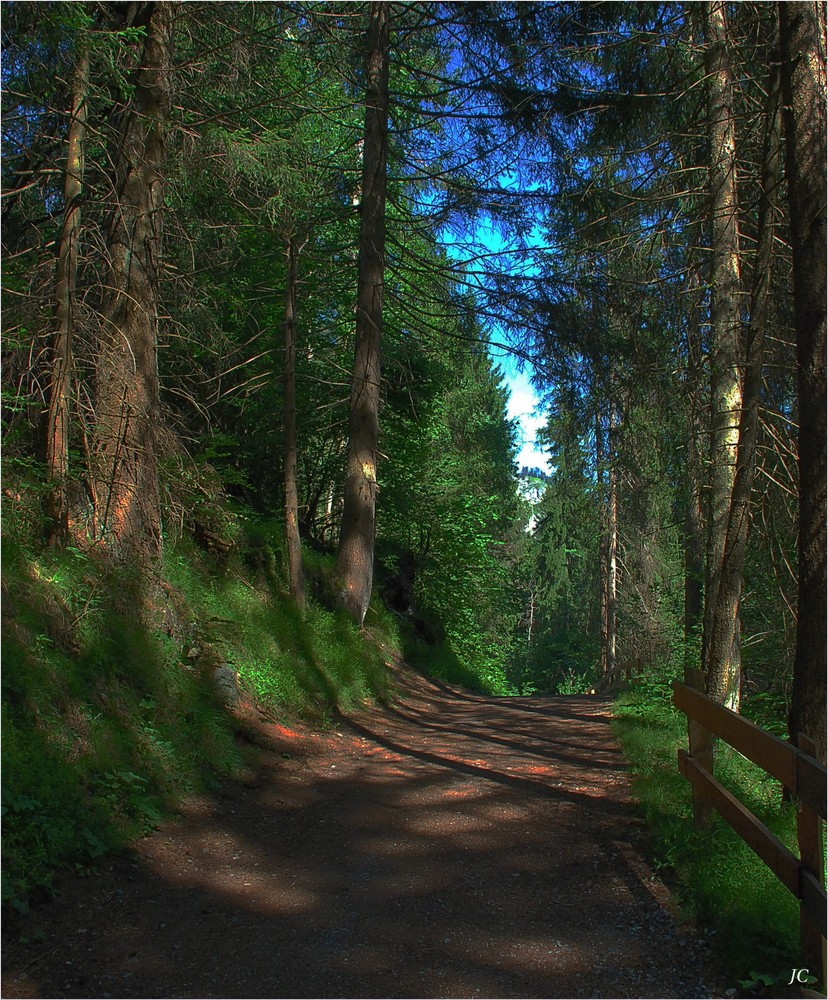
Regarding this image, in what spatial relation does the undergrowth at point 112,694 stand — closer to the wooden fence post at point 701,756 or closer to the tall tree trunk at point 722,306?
the wooden fence post at point 701,756

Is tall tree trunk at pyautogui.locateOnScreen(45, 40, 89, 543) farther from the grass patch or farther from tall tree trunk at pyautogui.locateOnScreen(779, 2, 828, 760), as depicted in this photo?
tall tree trunk at pyautogui.locateOnScreen(779, 2, 828, 760)

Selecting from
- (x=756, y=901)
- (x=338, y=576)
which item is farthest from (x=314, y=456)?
(x=756, y=901)

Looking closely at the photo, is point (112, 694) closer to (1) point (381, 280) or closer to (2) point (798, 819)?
(2) point (798, 819)

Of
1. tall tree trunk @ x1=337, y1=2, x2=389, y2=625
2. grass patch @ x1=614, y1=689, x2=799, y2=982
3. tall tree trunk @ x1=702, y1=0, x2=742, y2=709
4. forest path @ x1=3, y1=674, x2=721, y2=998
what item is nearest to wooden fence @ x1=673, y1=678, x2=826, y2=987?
grass patch @ x1=614, y1=689, x2=799, y2=982

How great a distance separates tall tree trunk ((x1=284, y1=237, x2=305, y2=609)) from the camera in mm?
11141

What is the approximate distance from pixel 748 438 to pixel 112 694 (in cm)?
611

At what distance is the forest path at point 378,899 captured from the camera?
4016 millimetres

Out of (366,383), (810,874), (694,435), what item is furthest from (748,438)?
(366,383)

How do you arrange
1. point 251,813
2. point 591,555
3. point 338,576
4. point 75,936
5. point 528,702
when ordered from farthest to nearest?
1. point 591,555
2. point 528,702
3. point 338,576
4. point 251,813
5. point 75,936

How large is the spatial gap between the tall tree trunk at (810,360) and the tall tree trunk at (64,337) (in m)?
5.98

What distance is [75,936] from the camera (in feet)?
13.9

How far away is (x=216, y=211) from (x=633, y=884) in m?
10.3

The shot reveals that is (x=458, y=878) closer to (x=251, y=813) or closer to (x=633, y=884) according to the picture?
(x=633, y=884)

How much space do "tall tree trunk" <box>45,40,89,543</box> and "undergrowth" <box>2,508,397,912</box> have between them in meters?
0.51
